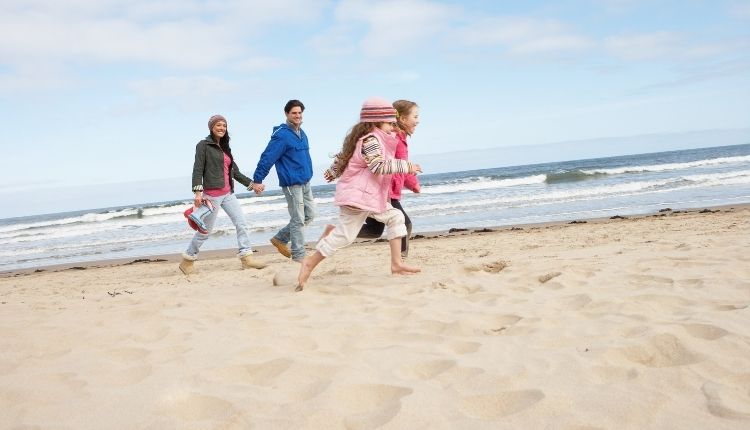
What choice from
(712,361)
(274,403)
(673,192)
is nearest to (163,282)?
(274,403)

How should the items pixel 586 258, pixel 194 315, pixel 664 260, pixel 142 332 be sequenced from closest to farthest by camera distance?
pixel 142 332 < pixel 194 315 < pixel 664 260 < pixel 586 258

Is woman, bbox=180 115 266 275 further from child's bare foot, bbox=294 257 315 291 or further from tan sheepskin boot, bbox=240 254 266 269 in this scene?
child's bare foot, bbox=294 257 315 291

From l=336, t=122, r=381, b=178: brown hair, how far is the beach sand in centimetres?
100

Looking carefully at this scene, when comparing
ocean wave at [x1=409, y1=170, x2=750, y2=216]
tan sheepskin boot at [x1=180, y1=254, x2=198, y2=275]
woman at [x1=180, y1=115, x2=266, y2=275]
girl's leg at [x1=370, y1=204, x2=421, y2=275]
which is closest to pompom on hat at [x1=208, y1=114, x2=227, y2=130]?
woman at [x1=180, y1=115, x2=266, y2=275]

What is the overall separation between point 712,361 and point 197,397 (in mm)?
1959

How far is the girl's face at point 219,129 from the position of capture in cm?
675

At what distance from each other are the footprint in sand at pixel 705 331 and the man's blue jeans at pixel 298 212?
14.1 feet

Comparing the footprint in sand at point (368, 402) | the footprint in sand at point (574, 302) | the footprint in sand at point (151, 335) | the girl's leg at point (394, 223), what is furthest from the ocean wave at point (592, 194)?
the footprint in sand at point (368, 402)

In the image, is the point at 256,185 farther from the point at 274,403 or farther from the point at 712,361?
the point at 712,361

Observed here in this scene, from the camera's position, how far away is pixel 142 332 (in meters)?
3.39

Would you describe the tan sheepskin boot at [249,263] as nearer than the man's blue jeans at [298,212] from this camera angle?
No

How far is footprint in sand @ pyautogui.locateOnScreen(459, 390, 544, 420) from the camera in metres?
1.94

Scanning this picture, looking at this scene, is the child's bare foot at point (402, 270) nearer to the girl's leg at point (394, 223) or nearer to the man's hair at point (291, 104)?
the girl's leg at point (394, 223)

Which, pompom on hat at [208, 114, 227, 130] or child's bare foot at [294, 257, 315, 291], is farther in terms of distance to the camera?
pompom on hat at [208, 114, 227, 130]
